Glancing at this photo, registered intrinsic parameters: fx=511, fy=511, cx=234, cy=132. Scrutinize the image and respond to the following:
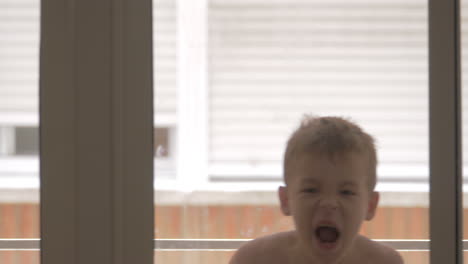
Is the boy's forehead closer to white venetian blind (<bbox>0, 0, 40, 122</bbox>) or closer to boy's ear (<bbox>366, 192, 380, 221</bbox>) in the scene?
boy's ear (<bbox>366, 192, 380, 221</bbox>)

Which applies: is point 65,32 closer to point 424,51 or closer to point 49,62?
point 49,62

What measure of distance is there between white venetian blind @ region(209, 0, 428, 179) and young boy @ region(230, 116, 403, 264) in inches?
2.6

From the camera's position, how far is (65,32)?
1182mm

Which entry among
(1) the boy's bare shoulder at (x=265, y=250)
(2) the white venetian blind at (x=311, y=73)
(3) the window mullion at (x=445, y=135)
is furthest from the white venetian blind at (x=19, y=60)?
(3) the window mullion at (x=445, y=135)

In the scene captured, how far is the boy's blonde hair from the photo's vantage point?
1.06 meters

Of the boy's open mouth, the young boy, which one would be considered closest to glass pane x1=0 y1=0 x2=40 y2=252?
the young boy

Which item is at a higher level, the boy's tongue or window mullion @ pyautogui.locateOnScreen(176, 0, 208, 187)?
window mullion @ pyautogui.locateOnScreen(176, 0, 208, 187)

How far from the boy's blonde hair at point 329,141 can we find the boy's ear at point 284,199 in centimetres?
2

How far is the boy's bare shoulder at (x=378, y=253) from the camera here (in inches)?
45.5

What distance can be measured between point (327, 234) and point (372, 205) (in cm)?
16

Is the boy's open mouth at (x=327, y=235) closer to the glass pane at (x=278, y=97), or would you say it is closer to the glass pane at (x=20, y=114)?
the glass pane at (x=278, y=97)

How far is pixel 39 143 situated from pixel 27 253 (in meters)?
0.26

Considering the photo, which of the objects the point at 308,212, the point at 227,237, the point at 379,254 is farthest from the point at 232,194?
the point at 379,254

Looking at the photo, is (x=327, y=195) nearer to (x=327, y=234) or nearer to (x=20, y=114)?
(x=327, y=234)
